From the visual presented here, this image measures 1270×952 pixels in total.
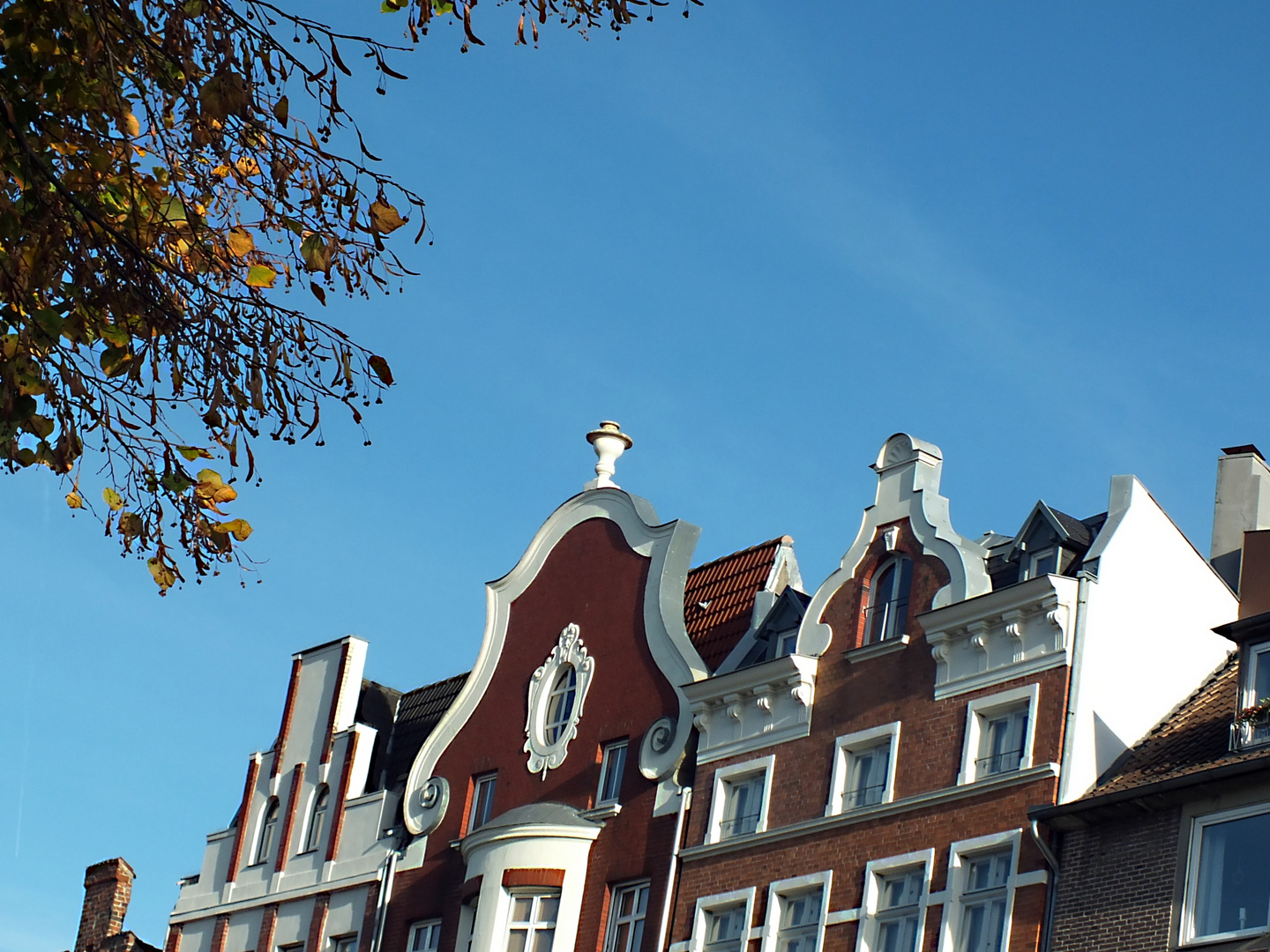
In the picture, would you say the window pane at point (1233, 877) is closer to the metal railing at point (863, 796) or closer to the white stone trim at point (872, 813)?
the white stone trim at point (872, 813)

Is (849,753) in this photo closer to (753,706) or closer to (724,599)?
(753,706)

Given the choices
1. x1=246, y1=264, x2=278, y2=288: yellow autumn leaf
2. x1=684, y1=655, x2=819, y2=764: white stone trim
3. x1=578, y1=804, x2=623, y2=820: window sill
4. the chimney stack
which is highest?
the chimney stack

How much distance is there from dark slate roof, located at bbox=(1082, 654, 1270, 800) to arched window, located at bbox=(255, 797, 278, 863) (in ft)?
68.9

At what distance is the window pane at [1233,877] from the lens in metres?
25.0

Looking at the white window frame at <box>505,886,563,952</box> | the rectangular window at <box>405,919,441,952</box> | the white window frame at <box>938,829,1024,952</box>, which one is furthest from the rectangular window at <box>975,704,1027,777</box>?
the rectangular window at <box>405,919,441,952</box>

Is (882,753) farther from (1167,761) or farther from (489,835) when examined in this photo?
(489,835)

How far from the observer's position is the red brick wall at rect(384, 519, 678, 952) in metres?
34.4

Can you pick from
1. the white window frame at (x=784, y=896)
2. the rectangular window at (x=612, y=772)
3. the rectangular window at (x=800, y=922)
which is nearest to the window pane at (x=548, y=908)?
the rectangular window at (x=612, y=772)

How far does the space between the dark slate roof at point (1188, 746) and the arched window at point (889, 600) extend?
14.6ft

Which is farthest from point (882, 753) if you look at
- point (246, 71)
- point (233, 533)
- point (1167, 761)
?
point (246, 71)

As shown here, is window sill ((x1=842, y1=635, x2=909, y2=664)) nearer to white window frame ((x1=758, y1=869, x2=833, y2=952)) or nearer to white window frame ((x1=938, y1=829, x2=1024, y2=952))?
white window frame ((x1=758, y1=869, x2=833, y2=952))

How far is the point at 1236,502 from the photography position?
34.2 meters

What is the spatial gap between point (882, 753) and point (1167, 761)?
4788 millimetres

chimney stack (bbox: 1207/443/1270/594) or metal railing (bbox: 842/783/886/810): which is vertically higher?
chimney stack (bbox: 1207/443/1270/594)
